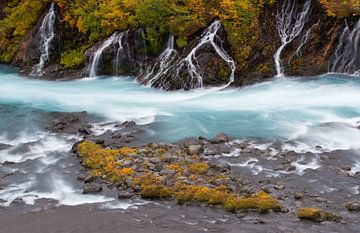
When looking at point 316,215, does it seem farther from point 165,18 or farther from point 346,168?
point 165,18

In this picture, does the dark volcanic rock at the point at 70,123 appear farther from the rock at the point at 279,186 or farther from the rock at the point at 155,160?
the rock at the point at 279,186

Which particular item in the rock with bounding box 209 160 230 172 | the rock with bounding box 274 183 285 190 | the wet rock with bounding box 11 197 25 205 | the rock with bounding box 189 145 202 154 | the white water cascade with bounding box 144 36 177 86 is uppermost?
the white water cascade with bounding box 144 36 177 86

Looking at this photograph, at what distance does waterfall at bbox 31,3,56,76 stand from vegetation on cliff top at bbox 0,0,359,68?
1.62 ft

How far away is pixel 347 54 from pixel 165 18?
7559 millimetres

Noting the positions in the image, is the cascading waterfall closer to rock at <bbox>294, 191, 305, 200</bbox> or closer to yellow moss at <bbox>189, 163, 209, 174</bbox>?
yellow moss at <bbox>189, 163, 209, 174</bbox>

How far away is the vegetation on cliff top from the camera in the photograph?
2014 cm

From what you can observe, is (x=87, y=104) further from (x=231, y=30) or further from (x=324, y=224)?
(x=324, y=224)

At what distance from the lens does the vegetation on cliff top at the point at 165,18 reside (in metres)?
20.1

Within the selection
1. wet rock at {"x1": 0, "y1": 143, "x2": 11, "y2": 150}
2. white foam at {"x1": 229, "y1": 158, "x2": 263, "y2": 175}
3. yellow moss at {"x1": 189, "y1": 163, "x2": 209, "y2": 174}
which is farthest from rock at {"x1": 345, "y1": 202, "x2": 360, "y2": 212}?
wet rock at {"x1": 0, "y1": 143, "x2": 11, "y2": 150}

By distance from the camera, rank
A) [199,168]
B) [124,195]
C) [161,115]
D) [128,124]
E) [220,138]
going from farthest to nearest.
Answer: [161,115], [128,124], [220,138], [199,168], [124,195]

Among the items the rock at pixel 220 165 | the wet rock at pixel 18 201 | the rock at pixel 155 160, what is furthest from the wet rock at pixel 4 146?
the rock at pixel 220 165

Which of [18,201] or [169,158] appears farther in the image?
[169,158]

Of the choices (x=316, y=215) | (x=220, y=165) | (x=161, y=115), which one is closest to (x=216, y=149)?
(x=220, y=165)

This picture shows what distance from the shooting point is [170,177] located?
10867mm
